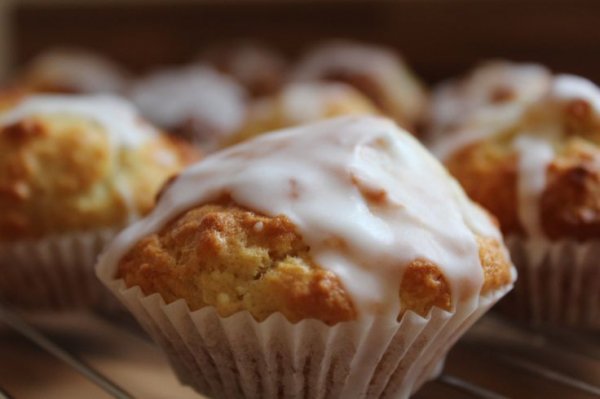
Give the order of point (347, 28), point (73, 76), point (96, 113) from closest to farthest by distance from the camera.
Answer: point (96, 113) → point (73, 76) → point (347, 28)

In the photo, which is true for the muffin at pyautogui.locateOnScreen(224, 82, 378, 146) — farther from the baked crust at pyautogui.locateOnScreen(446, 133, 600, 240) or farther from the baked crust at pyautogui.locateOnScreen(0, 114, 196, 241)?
the baked crust at pyautogui.locateOnScreen(446, 133, 600, 240)

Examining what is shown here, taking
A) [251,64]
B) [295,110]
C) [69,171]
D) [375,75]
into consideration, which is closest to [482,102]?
[295,110]

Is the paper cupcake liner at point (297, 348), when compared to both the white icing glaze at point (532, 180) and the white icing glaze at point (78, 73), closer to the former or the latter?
the white icing glaze at point (532, 180)

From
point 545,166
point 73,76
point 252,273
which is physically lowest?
point 252,273

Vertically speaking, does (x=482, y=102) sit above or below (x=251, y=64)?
below

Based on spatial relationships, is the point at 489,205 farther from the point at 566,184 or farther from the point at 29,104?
the point at 29,104

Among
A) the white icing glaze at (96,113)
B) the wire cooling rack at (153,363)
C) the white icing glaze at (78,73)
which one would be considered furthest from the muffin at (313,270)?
the white icing glaze at (78,73)

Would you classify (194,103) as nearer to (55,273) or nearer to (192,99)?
(192,99)
